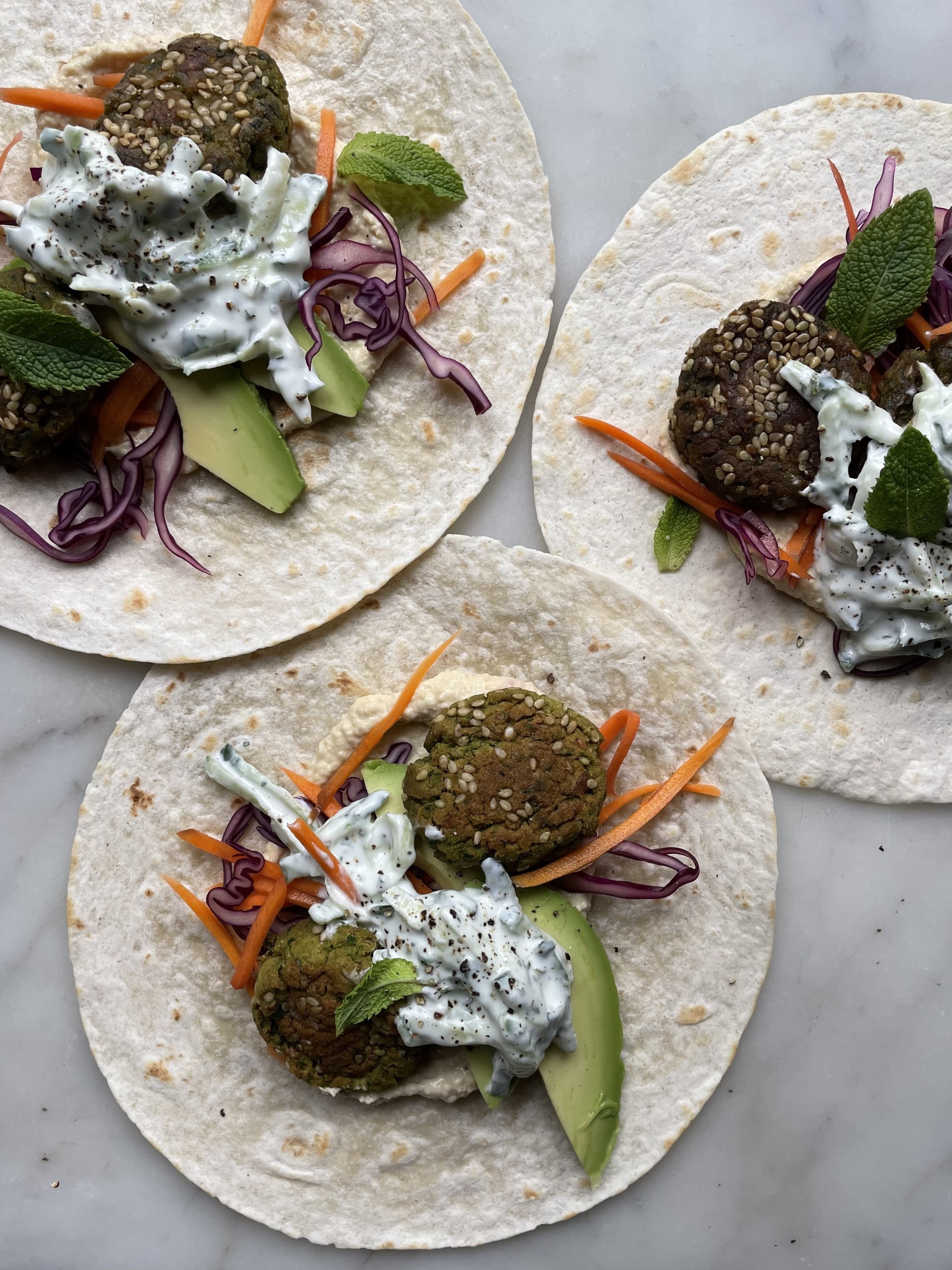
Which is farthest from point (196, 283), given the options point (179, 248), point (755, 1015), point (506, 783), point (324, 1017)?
point (755, 1015)

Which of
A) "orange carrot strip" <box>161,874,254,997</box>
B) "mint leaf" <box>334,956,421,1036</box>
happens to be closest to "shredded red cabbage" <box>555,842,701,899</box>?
"mint leaf" <box>334,956,421,1036</box>

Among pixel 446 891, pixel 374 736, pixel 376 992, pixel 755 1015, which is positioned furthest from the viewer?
pixel 755 1015

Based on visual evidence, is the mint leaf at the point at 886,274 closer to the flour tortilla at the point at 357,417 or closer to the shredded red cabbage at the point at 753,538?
the shredded red cabbage at the point at 753,538

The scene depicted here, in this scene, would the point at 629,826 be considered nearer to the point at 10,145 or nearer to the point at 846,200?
the point at 846,200

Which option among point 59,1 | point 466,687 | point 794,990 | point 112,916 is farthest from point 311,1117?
point 59,1

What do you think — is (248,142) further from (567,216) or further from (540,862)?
(540,862)

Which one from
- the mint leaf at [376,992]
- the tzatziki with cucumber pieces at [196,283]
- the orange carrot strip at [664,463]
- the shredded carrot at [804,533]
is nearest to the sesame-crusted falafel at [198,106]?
the tzatziki with cucumber pieces at [196,283]

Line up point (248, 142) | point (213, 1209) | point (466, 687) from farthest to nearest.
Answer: point (213, 1209), point (466, 687), point (248, 142)
